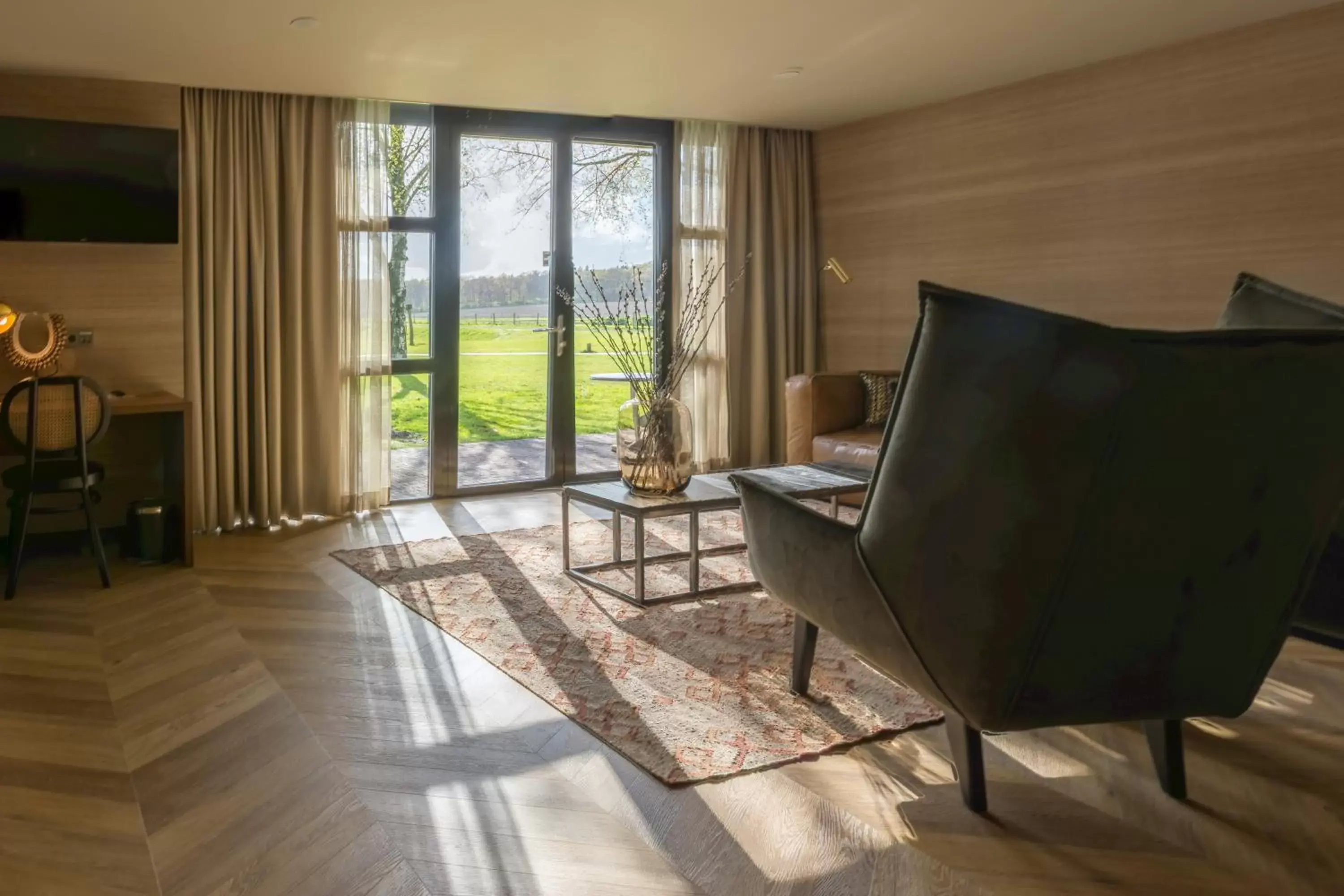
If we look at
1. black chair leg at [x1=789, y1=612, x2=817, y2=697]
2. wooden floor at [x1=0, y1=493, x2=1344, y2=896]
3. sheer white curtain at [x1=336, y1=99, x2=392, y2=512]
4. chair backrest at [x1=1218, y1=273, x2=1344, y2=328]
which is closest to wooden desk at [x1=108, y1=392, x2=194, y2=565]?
sheer white curtain at [x1=336, y1=99, x2=392, y2=512]

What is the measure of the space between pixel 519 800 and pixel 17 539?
2.76 metres

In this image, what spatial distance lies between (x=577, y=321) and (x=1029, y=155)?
8.66 ft

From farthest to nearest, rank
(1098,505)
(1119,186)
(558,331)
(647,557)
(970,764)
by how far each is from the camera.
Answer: (558,331) < (1119,186) < (647,557) < (970,764) < (1098,505)

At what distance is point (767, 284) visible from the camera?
268 inches

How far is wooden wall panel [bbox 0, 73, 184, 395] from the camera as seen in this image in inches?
188

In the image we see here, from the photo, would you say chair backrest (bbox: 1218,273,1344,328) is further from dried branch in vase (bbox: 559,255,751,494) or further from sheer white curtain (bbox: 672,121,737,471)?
sheer white curtain (bbox: 672,121,737,471)

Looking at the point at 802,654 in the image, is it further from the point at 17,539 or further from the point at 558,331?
the point at 558,331

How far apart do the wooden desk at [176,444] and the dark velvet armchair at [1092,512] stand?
3.30m

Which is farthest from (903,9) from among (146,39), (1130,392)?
(146,39)

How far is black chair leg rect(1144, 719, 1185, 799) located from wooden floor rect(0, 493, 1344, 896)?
0.14 feet

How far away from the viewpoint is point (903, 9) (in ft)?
13.1

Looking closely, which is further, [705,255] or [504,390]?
[705,255]

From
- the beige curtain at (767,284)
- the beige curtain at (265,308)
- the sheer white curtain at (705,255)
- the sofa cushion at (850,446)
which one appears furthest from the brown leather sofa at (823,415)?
the beige curtain at (265,308)

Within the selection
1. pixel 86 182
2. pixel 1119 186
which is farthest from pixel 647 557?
pixel 86 182
